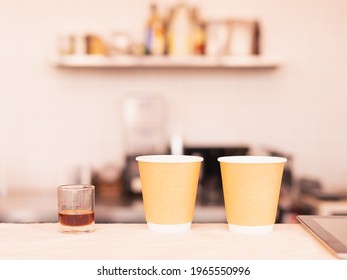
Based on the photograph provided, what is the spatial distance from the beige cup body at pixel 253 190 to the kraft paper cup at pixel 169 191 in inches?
2.8

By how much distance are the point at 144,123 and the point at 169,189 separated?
2.54 meters

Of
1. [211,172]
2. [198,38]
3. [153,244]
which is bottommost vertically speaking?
[211,172]

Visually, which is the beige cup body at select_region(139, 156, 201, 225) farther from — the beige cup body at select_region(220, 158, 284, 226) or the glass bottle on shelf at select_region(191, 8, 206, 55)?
the glass bottle on shelf at select_region(191, 8, 206, 55)

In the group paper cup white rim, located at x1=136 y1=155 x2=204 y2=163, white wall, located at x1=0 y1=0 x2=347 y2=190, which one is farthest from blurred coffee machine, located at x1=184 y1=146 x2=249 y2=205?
paper cup white rim, located at x1=136 y1=155 x2=204 y2=163

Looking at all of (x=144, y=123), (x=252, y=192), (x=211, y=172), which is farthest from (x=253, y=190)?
(x=144, y=123)

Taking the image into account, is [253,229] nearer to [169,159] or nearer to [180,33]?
[169,159]

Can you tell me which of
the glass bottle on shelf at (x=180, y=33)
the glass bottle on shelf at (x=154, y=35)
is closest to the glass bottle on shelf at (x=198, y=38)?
the glass bottle on shelf at (x=180, y=33)

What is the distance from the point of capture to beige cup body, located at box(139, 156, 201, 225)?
996mm

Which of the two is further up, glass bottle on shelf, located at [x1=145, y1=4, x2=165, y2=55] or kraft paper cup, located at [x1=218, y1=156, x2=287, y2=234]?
glass bottle on shelf, located at [x1=145, y1=4, x2=165, y2=55]

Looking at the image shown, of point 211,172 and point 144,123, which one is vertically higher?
point 144,123

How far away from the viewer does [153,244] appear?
0.93 meters

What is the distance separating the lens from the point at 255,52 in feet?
11.2
